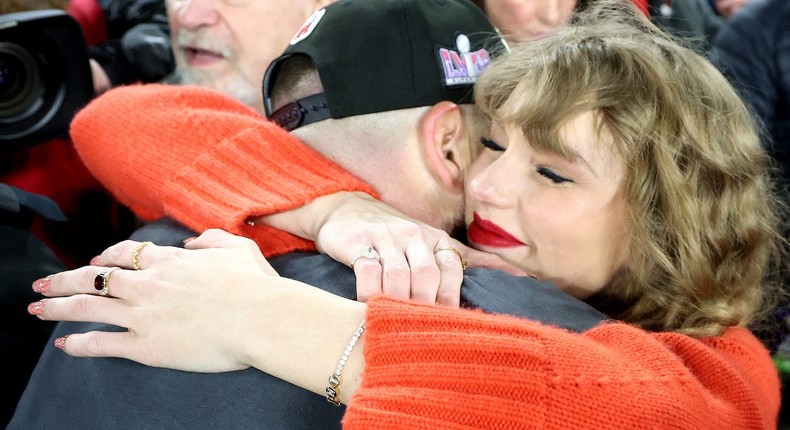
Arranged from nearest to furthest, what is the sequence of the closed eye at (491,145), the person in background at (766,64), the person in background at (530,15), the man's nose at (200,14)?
1. the closed eye at (491,145)
2. the person in background at (530,15)
3. the man's nose at (200,14)
4. the person in background at (766,64)

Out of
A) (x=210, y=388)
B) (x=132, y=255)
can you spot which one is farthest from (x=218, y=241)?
(x=210, y=388)

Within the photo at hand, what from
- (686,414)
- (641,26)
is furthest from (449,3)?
(686,414)

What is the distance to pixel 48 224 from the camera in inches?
56.6

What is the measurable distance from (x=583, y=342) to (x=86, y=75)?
3.79ft

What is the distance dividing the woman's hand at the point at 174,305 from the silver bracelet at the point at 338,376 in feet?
0.36

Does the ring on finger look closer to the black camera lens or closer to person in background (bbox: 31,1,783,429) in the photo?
person in background (bbox: 31,1,783,429)

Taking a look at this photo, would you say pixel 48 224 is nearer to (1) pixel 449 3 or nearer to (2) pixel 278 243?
(2) pixel 278 243

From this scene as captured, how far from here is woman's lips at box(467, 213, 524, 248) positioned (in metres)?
1.20

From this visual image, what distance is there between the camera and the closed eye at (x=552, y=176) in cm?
113

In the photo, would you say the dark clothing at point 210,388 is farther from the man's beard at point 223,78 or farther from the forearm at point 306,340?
the man's beard at point 223,78

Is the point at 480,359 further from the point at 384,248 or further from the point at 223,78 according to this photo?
the point at 223,78

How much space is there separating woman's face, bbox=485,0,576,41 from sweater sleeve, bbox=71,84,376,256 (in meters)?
0.59

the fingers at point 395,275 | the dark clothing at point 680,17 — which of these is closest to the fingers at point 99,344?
the fingers at point 395,275

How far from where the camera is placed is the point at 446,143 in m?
1.36
